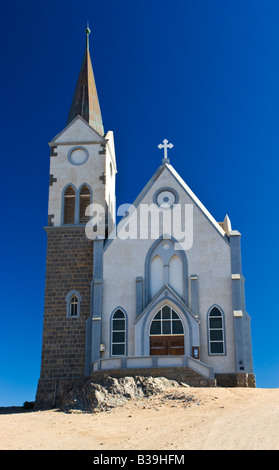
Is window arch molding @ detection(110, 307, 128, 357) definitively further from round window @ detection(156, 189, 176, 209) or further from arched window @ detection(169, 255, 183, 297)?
round window @ detection(156, 189, 176, 209)

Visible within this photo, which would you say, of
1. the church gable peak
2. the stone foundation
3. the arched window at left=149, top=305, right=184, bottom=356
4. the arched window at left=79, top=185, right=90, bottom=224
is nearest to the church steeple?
the church gable peak

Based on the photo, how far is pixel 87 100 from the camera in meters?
40.6

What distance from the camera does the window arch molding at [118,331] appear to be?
1292 inches

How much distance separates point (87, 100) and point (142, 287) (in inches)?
546

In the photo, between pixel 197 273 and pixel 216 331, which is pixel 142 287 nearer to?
pixel 197 273

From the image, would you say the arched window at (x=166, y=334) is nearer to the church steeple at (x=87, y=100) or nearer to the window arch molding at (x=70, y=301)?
the window arch molding at (x=70, y=301)

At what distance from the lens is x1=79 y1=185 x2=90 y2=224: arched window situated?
120ft

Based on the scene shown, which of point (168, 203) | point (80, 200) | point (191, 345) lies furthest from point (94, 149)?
point (191, 345)

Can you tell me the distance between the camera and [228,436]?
1841 centimetres

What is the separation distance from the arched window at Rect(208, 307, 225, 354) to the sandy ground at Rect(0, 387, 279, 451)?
172 inches

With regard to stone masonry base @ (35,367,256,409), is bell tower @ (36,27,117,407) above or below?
above

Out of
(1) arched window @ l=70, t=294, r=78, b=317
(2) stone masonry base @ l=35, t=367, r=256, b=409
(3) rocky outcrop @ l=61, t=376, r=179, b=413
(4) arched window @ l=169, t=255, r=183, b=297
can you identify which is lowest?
(3) rocky outcrop @ l=61, t=376, r=179, b=413
